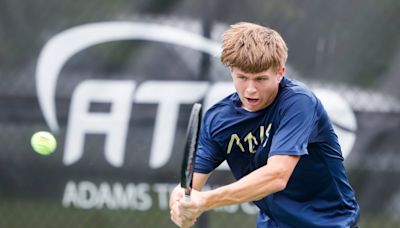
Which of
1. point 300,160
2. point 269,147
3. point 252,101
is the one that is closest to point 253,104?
point 252,101

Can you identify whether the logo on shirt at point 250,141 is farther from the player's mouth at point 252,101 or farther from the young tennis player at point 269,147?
the player's mouth at point 252,101

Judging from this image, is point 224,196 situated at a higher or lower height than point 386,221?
higher

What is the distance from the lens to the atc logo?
5.68m

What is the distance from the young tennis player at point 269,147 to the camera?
3.38 m

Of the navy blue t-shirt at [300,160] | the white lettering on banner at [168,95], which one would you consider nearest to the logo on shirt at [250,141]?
the navy blue t-shirt at [300,160]

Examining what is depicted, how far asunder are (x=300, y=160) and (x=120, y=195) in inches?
88.6

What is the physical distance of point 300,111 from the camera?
351 cm

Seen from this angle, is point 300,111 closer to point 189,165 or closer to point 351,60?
point 189,165

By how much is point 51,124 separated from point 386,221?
2.33 metres

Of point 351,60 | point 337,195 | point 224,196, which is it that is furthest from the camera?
point 351,60

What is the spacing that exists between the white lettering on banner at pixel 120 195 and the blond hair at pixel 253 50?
7.71ft

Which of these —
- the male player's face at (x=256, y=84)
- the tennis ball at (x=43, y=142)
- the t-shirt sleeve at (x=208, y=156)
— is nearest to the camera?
the male player's face at (x=256, y=84)

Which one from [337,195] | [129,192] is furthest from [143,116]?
[337,195]

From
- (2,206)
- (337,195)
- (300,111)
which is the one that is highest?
(300,111)
